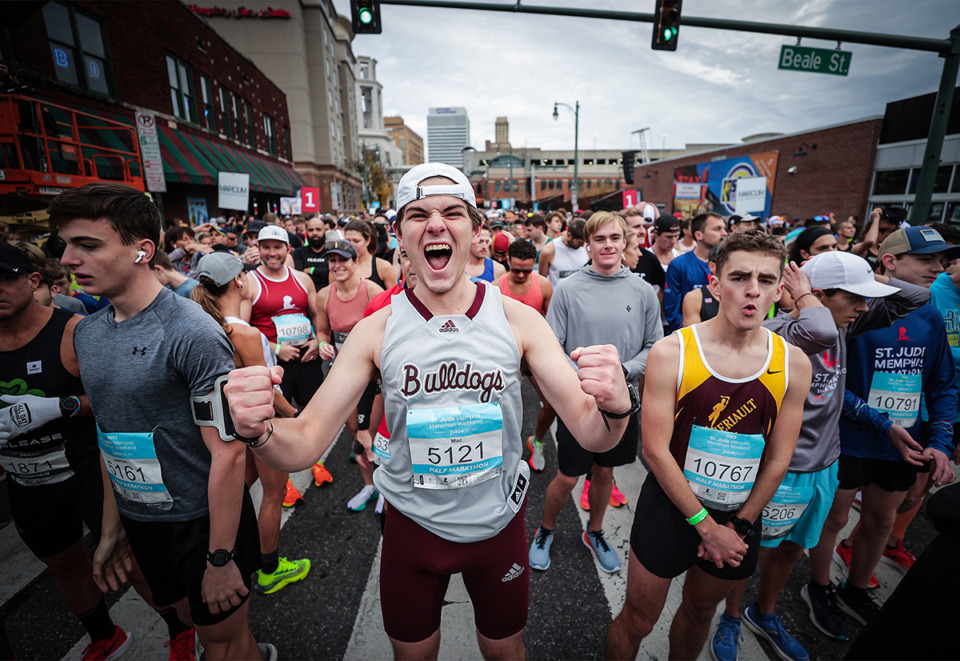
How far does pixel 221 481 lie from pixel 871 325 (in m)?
3.70

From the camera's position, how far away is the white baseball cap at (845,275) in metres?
2.33

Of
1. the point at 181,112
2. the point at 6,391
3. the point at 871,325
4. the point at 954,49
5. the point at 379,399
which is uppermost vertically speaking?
the point at 181,112

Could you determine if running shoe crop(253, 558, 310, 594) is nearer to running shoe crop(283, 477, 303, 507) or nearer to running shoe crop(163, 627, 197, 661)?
running shoe crop(163, 627, 197, 661)

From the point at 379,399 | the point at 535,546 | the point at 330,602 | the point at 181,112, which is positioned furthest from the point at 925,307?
the point at 181,112

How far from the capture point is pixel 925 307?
2711 mm

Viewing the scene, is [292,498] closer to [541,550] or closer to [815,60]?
[541,550]

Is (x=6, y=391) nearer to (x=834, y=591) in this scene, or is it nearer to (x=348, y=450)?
(x=348, y=450)

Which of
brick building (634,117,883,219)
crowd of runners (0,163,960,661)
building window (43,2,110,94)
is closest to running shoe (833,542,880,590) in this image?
crowd of runners (0,163,960,661)

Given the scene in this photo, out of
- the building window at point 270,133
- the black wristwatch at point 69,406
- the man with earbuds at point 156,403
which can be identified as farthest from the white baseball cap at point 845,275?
the building window at point 270,133

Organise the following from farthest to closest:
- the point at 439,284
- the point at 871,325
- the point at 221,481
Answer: the point at 871,325 < the point at 221,481 < the point at 439,284

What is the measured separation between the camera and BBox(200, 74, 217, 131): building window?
2035cm

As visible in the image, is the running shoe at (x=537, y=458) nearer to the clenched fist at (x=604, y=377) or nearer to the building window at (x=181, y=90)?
the clenched fist at (x=604, y=377)

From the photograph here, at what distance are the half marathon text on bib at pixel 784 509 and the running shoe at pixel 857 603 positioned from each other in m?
1.09

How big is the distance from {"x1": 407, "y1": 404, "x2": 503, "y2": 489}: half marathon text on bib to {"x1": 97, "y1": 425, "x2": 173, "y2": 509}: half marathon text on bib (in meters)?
1.23
